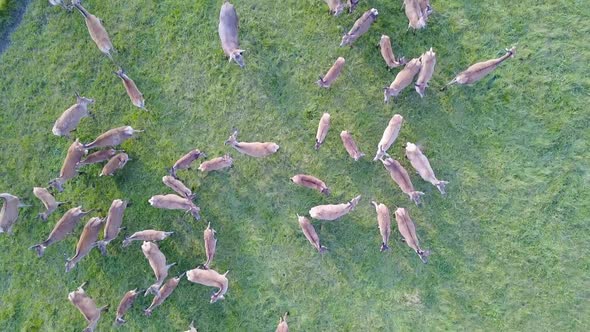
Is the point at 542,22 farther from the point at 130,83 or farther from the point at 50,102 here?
the point at 50,102

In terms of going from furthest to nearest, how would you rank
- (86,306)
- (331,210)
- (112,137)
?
(86,306) < (112,137) < (331,210)

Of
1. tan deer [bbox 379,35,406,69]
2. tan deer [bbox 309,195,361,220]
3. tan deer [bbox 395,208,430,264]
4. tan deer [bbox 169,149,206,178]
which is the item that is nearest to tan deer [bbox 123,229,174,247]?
tan deer [bbox 169,149,206,178]

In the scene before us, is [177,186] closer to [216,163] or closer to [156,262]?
[216,163]

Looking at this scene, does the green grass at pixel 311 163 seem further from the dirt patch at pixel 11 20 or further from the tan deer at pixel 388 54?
the tan deer at pixel 388 54

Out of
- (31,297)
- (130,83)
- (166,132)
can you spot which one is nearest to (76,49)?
(130,83)

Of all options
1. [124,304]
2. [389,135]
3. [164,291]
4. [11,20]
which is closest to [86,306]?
[124,304]

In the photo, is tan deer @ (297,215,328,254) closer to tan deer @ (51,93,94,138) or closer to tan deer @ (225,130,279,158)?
tan deer @ (225,130,279,158)

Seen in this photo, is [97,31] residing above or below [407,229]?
above
